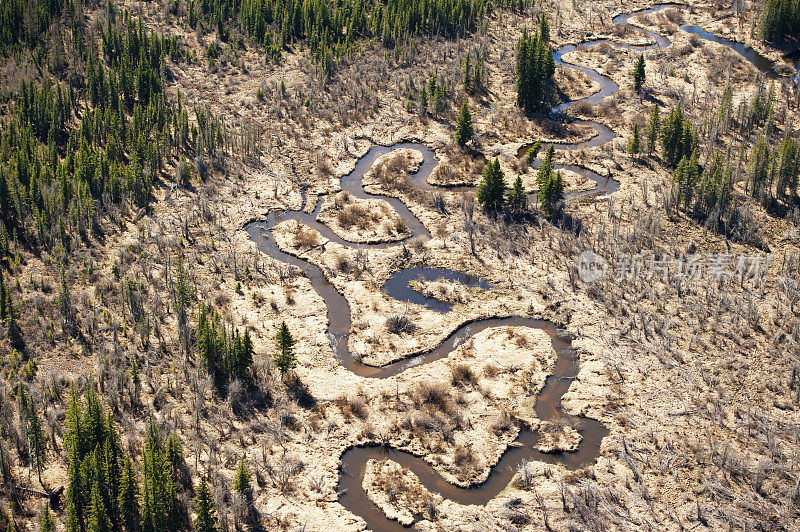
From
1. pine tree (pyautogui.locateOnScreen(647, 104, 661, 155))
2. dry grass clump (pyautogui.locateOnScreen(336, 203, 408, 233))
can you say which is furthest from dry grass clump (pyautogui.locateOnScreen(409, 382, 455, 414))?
pine tree (pyautogui.locateOnScreen(647, 104, 661, 155))

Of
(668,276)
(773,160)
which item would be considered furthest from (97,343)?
(773,160)

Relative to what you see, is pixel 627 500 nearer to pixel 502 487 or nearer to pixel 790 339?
pixel 502 487

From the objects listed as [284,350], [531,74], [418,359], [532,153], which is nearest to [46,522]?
[284,350]

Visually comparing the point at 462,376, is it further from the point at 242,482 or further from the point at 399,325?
the point at 242,482

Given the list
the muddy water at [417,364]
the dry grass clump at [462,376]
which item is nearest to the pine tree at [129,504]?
the muddy water at [417,364]

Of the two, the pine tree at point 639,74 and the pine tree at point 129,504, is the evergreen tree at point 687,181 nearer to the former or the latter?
the pine tree at point 639,74
